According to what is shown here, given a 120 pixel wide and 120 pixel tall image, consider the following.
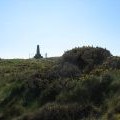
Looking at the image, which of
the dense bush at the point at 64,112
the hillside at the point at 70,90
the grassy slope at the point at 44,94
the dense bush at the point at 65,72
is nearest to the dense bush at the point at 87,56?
the hillside at the point at 70,90

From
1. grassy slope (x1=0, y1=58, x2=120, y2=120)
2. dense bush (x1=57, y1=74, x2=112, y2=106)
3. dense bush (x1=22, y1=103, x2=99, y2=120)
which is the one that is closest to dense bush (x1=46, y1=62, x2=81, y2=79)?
grassy slope (x1=0, y1=58, x2=120, y2=120)

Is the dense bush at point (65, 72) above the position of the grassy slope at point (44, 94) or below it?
above

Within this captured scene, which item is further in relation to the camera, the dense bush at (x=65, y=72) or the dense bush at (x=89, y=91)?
the dense bush at (x=65, y=72)

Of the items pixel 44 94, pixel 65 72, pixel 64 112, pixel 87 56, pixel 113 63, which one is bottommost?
pixel 64 112

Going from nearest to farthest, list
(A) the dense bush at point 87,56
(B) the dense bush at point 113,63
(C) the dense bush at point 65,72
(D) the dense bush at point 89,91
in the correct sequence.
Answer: (D) the dense bush at point 89,91
(B) the dense bush at point 113,63
(C) the dense bush at point 65,72
(A) the dense bush at point 87,56

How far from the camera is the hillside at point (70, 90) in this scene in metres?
18.2

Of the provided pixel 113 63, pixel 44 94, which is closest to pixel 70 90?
pixel 44 94

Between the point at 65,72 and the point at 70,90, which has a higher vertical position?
the point at 65,72

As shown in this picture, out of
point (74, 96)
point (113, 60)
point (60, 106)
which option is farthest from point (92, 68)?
point (60, 106)

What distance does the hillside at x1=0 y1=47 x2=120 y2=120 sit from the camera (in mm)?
18250

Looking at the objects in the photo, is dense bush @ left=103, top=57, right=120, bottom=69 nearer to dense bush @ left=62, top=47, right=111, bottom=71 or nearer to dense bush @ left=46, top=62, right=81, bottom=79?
dense bush @ left=62, top=47, right=111, bottom=71

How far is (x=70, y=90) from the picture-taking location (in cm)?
2086

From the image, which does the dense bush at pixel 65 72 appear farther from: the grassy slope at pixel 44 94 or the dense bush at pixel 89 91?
the dense bush at pixel 89 91

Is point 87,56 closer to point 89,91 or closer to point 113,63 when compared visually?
point 113,63
